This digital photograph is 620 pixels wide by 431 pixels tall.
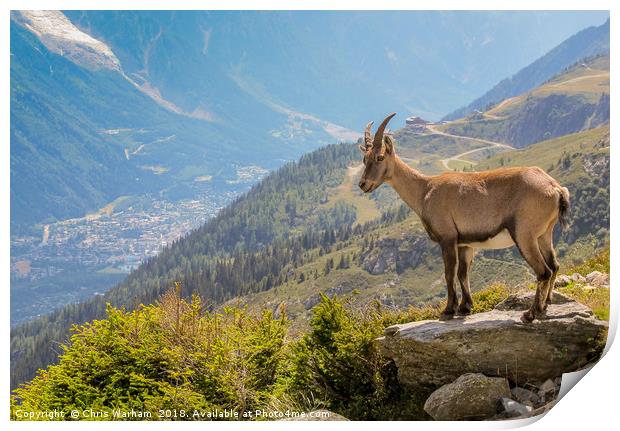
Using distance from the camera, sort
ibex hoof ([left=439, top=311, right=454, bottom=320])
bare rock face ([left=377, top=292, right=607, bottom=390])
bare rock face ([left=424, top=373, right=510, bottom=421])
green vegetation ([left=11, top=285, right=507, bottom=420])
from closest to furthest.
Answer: bare rock face ([left=377, top=292, right=607, bottom=390]) < bare rock face ([left=424, top=373, right=510, bottom=421]) < ibex hoof ([left=439, top=311, right=454, bottom=320]) < green vegetation ([left=11, top=285, right=507, bottom=420])

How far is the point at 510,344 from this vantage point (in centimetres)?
1035

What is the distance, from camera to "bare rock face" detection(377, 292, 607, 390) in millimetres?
10273

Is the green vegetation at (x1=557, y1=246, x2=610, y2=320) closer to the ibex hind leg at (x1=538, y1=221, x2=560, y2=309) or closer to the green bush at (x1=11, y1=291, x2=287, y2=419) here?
the ibex hind leg at (x1=538, y1=221, x2=560, y2=309)

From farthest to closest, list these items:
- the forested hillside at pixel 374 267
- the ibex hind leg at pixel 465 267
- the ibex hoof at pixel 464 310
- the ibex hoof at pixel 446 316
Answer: the forested hillside at pixel 374 267 < the ibex hoof at pixel 464 310 < the ibex hoof at pixel 446 316 < the ibex hind leg at pixel 465 267

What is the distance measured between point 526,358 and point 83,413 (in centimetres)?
774

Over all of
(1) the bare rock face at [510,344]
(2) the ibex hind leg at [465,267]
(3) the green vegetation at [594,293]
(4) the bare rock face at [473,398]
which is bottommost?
(4) the bare rock face at [473,398]

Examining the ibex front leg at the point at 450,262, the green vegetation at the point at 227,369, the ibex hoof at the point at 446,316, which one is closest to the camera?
the ibex front leg at the point at 450,262

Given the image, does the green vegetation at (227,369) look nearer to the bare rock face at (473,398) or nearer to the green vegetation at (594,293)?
the bare rock face at (473,398)

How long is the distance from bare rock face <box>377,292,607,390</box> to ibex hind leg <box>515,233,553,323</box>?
0.16 meters

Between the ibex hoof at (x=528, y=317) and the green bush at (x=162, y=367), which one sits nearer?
the ibex hoof at (x=528, y=317)

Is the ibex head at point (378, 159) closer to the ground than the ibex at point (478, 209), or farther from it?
farther from it

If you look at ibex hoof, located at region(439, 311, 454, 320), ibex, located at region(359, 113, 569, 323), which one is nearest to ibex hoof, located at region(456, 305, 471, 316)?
ibex, located at region(359, 113, 569, 323)

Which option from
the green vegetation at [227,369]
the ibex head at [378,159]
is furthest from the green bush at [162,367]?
the ibex head at [378,159]

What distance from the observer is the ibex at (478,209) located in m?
10.1
